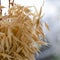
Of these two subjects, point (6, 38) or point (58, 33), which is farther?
point (58, 33)

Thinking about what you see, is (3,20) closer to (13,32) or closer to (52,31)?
(13,32)

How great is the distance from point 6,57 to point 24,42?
0.10 meters

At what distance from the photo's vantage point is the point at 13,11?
804 mm

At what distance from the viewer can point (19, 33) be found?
2.48ft

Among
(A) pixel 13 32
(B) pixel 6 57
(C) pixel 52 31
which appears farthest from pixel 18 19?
(C) pixel 52 31

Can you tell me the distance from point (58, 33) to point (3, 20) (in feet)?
2.46

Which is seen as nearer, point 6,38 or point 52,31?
point 6,38

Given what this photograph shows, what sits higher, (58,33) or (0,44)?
(0,44)

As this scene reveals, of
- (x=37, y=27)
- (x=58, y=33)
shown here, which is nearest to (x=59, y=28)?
(x=58, y=33)

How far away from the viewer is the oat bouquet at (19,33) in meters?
0.73

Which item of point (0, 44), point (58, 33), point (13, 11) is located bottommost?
point (58, 33)

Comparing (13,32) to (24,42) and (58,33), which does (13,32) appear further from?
(58,33)

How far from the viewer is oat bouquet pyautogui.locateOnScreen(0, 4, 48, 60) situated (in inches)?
28.9

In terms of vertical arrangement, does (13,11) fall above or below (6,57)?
above
